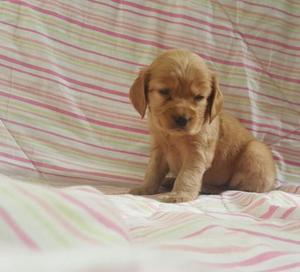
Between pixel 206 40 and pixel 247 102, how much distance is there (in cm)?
31

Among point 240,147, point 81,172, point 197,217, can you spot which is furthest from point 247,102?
point 197,217

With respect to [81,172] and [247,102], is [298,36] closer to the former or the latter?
[247,102]

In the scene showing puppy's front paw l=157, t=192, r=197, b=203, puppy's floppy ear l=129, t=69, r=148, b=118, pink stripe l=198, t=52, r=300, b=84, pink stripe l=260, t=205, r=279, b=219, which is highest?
pink stripe l=198, t=52, r=300, b=84

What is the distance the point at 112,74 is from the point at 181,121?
503 millimetres

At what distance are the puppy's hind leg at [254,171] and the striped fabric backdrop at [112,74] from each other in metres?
0.19

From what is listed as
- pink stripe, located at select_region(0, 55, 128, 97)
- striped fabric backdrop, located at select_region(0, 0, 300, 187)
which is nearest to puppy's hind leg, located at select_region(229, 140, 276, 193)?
striped fabric backdrop, located at select_region(0, 0, 300, 187)

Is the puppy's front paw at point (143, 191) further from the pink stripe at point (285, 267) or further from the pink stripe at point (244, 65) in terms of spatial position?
the pink stripe at point (285, 267)

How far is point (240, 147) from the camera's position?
1.99m

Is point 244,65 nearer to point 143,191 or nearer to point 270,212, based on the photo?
point 143,191

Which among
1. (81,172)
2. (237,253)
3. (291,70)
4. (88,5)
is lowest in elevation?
(81,172)

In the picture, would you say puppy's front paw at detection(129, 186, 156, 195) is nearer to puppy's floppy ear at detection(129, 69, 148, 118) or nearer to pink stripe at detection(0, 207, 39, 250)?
puppy's floppy ear at detection(129, 69, 148, 118)

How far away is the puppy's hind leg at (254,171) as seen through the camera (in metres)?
1.92

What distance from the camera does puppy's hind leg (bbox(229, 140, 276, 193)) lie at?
192 cm

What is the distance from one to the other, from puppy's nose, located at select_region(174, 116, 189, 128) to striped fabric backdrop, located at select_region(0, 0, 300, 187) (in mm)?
431
